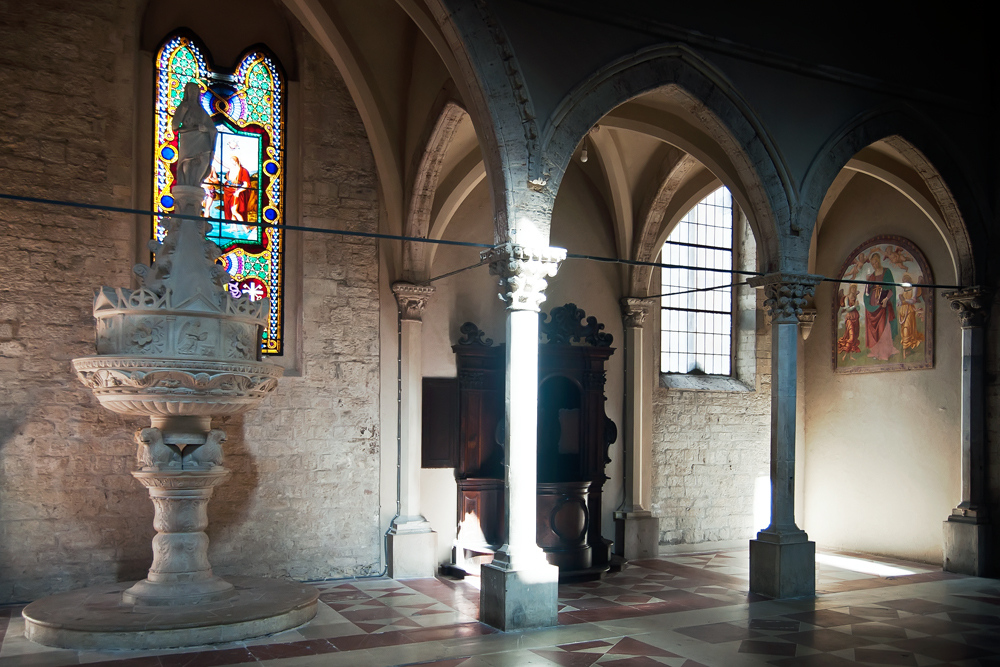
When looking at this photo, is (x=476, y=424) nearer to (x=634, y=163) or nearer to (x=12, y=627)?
(x=634, y=163)

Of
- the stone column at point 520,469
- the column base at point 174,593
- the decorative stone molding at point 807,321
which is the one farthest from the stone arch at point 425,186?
the decorative stone molding at point 807,321

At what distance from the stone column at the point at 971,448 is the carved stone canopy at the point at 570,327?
3628 millimetres

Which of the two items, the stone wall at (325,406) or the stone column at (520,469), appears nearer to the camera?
the stone column at (520,469)

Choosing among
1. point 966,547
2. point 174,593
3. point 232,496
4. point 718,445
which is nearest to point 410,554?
point 232,496

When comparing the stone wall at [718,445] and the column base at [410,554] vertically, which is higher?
the stone wall at [718,445]

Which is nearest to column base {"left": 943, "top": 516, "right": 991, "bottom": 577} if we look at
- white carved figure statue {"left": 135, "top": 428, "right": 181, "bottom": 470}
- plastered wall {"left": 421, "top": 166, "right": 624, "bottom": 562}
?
plastered wall {"left": 421, "top": 166, "right": 624, "bottom": 562}

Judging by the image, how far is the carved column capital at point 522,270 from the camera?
6531 mm

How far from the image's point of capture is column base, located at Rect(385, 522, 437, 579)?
28.1ft

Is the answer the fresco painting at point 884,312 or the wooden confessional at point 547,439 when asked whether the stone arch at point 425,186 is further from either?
the fresco painting at point 884,312

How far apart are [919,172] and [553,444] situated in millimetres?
4583

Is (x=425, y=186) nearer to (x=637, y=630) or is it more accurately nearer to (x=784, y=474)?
(x=784, y=474)

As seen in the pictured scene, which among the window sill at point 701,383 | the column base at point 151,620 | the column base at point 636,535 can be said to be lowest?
the column base at point 636,535

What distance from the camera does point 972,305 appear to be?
9.27m

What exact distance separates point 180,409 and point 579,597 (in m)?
3.72
